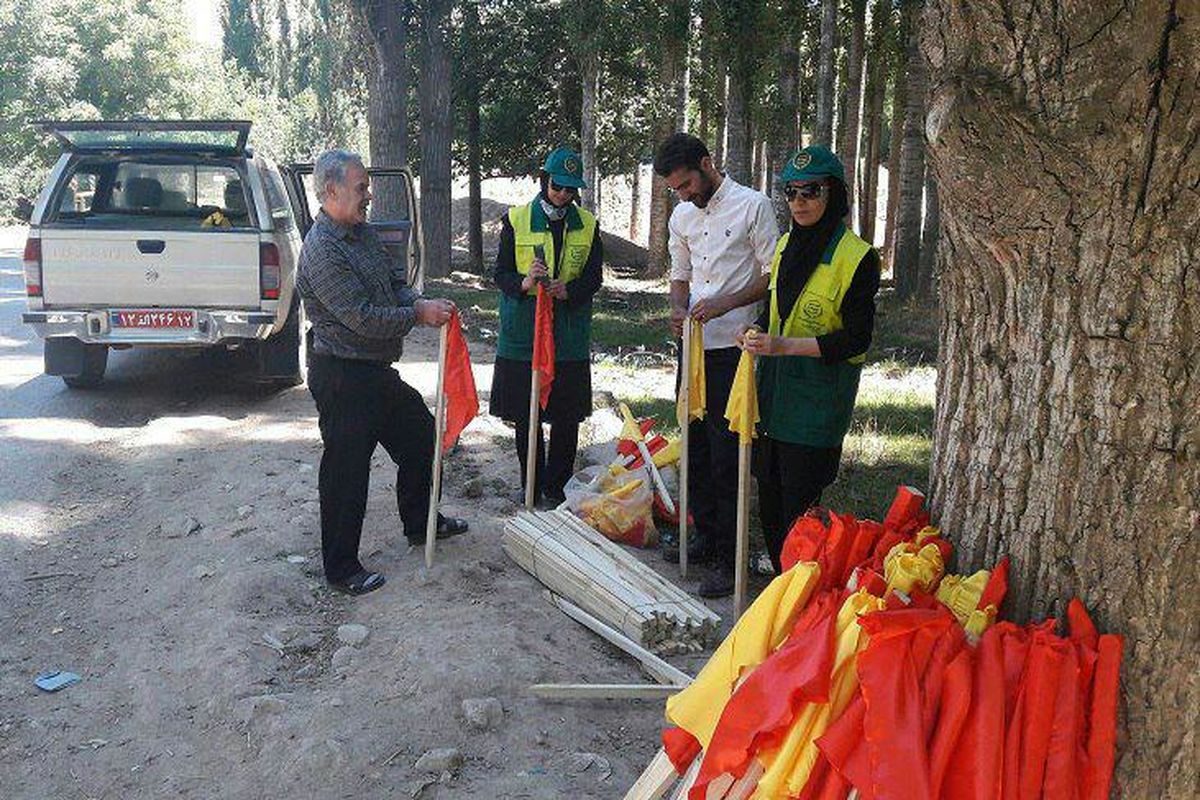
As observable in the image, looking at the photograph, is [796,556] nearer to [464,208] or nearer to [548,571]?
[548,571]

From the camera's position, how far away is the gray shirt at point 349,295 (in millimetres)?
4984

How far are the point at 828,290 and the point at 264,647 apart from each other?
267cm

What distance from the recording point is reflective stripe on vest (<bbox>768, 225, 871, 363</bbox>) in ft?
14.4

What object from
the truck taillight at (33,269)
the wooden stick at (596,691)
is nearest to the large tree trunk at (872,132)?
the truck taillight at (33,269)

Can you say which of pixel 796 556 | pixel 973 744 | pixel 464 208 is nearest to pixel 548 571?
pixel 796 556

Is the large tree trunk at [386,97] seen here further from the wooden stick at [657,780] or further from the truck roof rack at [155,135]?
the wooden stick at [657,780]

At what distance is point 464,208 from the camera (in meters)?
34.7

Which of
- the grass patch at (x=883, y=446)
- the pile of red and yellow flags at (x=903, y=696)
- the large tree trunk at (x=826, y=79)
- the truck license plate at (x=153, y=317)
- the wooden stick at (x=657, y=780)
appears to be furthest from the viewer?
the large tree trunk at (x=826, y=79)

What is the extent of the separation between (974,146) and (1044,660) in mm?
1108

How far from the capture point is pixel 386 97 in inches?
605

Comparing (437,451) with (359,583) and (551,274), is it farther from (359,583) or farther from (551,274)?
(551,274)

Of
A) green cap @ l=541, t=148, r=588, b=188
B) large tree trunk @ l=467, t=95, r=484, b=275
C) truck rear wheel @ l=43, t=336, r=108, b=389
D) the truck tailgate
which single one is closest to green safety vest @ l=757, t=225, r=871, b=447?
green cap @ l=541, t=148, r=588, b=188

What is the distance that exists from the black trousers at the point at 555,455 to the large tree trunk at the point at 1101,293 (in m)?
3.75

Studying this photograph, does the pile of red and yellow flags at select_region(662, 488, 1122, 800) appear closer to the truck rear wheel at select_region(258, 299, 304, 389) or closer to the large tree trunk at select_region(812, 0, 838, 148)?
the truck rear wheel at select_region(258, 299, 304, 389)
